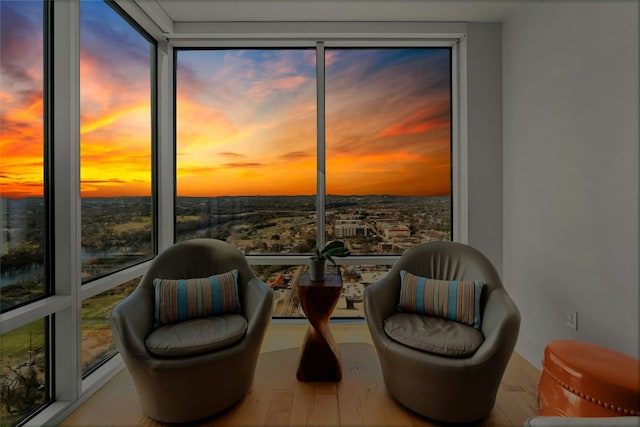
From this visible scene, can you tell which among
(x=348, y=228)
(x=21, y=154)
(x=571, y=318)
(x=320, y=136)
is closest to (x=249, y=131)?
(x=320, y=136)

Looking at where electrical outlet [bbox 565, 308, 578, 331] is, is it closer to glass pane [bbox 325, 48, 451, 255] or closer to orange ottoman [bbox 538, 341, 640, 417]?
orange ottoman [bbox 538, 341, 640, 417]

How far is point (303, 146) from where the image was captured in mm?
2754

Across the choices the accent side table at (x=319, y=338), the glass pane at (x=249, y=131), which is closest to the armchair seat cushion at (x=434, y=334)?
the accent side table at (x=319, y=338)

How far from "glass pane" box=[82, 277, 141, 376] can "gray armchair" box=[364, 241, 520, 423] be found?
1668mm

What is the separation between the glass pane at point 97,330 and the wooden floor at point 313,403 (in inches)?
7.0

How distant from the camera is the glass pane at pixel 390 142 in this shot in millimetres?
2664

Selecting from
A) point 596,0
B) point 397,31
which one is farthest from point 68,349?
point 397,31

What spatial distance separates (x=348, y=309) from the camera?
2811 mm

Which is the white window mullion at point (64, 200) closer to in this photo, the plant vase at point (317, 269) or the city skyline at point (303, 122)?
the city skyline at point (303, 122)

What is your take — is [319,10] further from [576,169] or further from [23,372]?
[23,372]

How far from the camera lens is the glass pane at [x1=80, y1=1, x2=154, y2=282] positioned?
191cm

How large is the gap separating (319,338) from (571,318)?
1398 millimetres

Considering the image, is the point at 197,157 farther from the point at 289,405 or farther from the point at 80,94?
the point at 289,405

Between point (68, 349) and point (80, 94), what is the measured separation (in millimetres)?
1425
